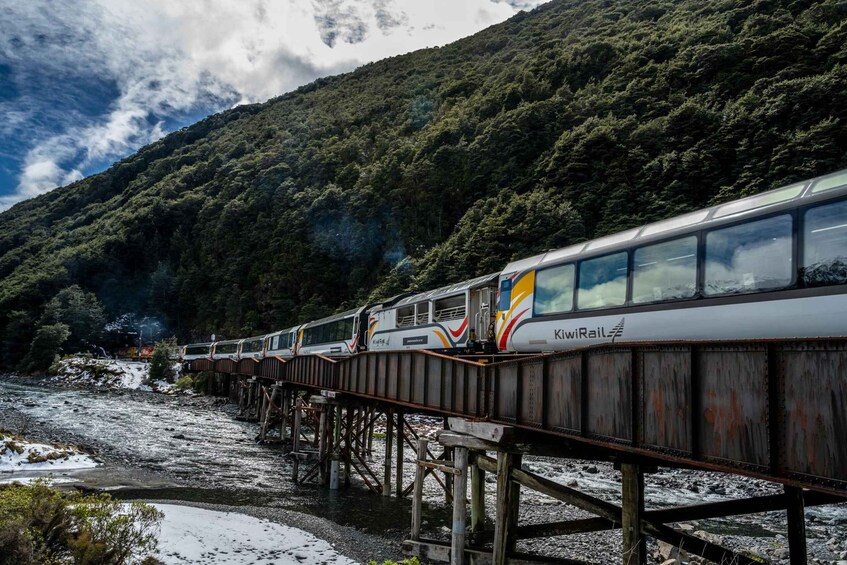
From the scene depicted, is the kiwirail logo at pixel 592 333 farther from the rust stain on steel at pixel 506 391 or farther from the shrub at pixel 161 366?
the shrub at pixel 161 366

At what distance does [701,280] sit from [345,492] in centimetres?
1492

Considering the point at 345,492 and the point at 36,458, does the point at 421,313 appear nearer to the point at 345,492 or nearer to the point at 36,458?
the point at 345,492

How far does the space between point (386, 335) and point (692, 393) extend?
18.6 meters

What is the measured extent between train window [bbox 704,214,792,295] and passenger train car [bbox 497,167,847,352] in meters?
0.02

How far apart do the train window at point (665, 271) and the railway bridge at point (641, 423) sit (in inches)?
96.7

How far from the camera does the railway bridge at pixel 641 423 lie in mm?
4949

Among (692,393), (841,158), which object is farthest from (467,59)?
(692,393)

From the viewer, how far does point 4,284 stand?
103m

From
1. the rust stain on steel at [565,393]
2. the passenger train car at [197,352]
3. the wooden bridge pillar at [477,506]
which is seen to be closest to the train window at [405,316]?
the wooden bridge pillar at [477,506]

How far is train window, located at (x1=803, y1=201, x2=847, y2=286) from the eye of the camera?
6.86 meters

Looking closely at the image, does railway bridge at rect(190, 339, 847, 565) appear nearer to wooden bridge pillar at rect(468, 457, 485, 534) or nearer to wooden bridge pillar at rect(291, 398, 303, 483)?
wooden bridge pillar at rect(468, 457, 485, 534)

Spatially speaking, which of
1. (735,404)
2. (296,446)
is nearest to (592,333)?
(735,404)

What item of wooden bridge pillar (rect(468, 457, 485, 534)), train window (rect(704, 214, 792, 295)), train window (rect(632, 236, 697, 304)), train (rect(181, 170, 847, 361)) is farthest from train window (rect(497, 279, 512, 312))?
train window (rect(704, 214, 792, 295))

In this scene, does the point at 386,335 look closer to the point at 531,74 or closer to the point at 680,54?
the point at 680,54
